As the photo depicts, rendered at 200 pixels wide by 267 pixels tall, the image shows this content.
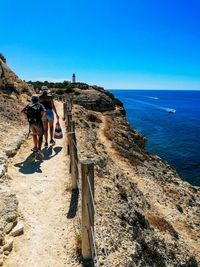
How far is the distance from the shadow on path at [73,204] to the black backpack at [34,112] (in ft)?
13.1

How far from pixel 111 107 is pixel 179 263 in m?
35.1

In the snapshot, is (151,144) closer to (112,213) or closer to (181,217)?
(181,217)

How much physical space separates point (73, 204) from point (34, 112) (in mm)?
4869

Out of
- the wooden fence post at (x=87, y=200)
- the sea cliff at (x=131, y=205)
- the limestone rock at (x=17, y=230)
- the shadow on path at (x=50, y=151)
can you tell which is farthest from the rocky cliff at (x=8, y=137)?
the wooden fence post at (x=87, y=200)

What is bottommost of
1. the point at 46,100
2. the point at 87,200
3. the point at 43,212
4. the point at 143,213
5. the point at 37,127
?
the point at 143,213

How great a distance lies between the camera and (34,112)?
12.5m

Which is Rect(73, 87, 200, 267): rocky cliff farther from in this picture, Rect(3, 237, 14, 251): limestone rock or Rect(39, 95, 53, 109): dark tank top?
Rect(39, 95, 53, 109): dark tank top

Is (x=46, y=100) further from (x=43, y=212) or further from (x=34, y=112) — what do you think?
(x=43, y=212)

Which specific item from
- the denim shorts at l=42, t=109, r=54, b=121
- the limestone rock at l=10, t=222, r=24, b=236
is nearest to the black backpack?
the denim shorts at l=42, t=109, r=54, b=121

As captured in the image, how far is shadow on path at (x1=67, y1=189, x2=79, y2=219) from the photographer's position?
868 cm

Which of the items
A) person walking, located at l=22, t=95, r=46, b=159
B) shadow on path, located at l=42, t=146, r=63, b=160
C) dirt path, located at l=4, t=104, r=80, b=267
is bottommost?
A: dirt path, located at l=4, t=104, r=80, b=267

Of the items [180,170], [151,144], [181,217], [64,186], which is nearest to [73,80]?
[151,144]

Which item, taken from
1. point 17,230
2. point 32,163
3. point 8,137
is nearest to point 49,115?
point 8,137

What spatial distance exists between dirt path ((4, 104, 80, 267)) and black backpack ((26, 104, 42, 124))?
1.77 metres
